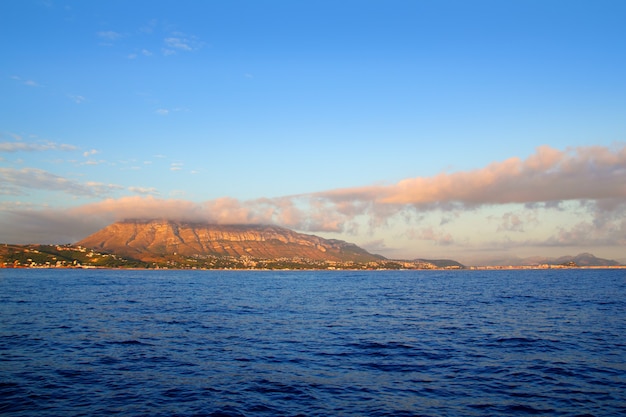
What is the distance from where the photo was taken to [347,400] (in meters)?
25.5

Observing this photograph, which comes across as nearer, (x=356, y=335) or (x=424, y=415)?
(x=424, y=415)

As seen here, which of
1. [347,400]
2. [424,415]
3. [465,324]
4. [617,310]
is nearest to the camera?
[424,415]

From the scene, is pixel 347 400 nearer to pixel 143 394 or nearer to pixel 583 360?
pixel 143 394

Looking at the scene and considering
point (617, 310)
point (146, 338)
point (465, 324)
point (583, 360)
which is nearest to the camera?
point (583, 360)

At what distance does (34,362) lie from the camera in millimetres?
34531

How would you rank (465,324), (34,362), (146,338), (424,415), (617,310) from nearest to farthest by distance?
(424,415) → (34,362) → (146,338) → (465,324) → (617,310)

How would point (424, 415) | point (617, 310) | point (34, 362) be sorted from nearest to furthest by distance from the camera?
point (424, 415)
point (34, 362)
point (617, 310)

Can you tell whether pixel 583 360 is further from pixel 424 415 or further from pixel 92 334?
pixel 92 334

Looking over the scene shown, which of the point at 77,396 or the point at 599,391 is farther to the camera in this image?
the point at 599,391

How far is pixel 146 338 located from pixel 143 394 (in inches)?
843

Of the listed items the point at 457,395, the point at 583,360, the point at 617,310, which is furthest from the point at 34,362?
the point at 617,310

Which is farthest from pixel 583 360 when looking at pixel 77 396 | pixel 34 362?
pixel 34 362

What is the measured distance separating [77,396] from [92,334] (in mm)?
24579

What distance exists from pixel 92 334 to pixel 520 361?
45591 millimetres
